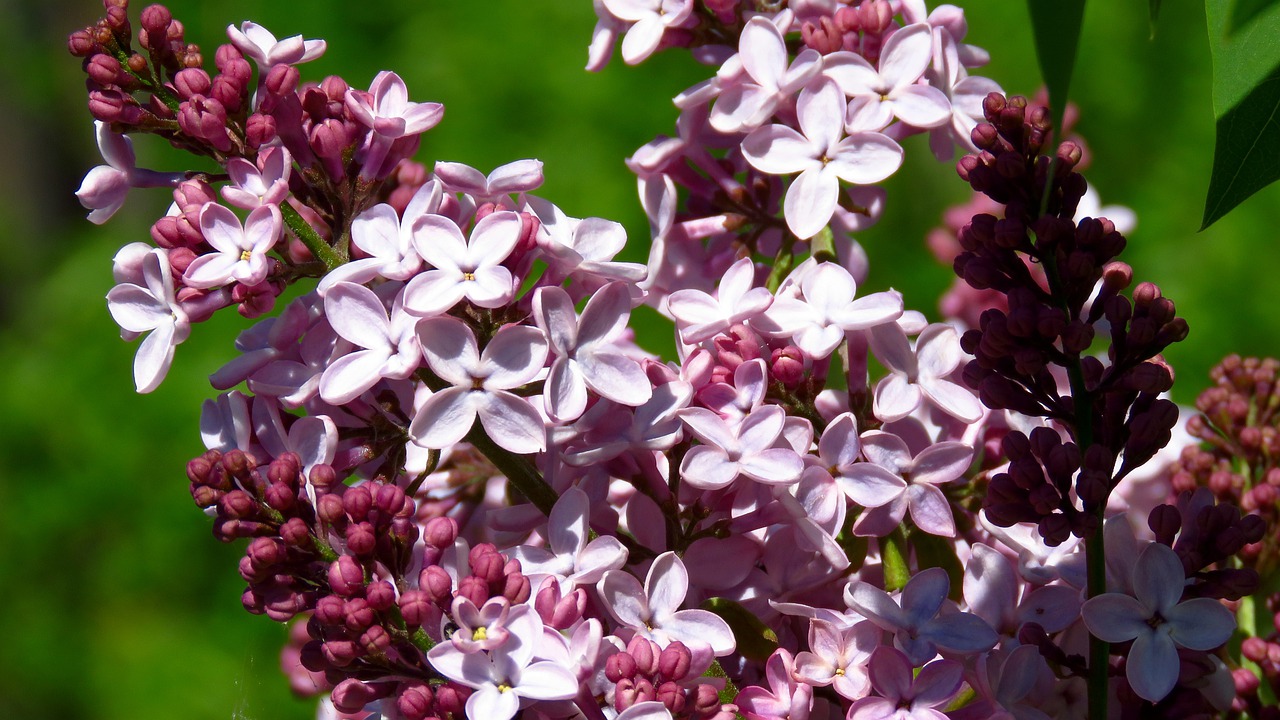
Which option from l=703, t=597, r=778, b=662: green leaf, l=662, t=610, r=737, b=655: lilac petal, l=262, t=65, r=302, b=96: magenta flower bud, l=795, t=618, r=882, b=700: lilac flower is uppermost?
l=262, t=65, r=302, b=96: magenta flower bud

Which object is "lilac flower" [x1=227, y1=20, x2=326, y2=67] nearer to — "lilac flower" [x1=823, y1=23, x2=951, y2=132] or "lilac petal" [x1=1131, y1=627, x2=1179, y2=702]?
"lilac flower" [x1=823, y1=23, x2=951, y2=132]

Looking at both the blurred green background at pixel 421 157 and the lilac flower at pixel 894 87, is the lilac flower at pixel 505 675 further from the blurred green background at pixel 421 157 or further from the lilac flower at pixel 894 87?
the blurred green background at pixel 421 157

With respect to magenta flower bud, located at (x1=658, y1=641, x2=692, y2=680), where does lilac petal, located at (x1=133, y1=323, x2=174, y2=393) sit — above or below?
above

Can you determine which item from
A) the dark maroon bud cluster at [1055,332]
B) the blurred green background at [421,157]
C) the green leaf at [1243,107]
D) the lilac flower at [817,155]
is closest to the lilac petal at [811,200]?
the lilac flower at [817,155]

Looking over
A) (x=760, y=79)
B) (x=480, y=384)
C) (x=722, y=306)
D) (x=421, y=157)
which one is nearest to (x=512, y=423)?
(x=480, y=384)

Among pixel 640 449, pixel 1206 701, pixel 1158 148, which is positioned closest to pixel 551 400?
pixel 640 449

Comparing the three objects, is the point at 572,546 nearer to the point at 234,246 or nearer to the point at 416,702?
the point at 416,702

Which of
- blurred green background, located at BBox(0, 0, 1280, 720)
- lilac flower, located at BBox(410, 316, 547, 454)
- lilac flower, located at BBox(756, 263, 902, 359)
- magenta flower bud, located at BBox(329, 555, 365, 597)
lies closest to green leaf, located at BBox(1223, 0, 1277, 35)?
lilac flower, located at BBox(756, 263, 902, 359)

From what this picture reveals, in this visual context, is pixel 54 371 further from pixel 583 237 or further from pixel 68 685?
pixel 583 237
